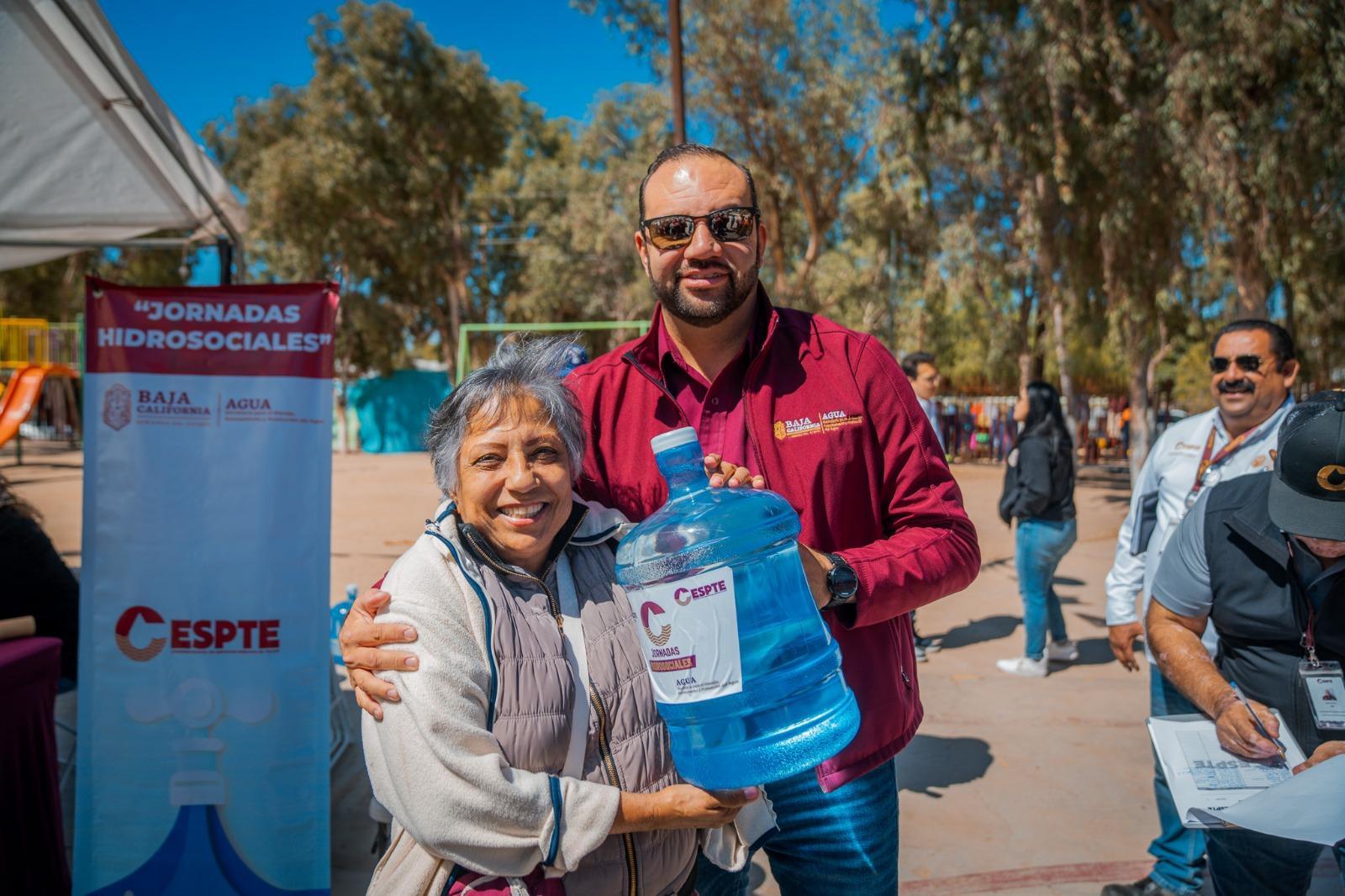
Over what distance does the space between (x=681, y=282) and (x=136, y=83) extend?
3215mm

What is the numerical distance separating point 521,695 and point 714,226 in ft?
3.39

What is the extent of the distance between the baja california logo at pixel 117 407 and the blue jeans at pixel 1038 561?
219 inches

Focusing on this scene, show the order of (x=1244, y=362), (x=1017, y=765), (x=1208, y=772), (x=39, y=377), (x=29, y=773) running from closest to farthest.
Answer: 1. (x=1208, y=772)
2. (x=29, y=773)
3. (x=1244, y=362)
4. (x=1017, y=765)
5. (x=39, y=377)

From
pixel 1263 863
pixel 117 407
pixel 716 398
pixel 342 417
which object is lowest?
pixel 1263 863

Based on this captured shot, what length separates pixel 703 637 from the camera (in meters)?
1.54

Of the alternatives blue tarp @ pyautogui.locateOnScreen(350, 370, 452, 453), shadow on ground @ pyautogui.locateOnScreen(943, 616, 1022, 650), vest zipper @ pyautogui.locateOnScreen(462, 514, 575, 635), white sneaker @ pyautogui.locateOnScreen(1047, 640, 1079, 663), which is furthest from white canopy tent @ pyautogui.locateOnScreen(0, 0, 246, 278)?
blue tarp @ pyautogui.locateOnScreen(350, 370, 452, 453)

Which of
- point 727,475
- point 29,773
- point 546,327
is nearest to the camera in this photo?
point 727,475

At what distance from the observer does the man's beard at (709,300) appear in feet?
6.44

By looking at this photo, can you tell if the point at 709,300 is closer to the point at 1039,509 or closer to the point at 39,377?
the point at 1039,509

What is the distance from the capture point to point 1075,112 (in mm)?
14969

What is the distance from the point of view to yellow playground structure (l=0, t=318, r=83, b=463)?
228 inches

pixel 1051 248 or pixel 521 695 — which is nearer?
pixel 521 695

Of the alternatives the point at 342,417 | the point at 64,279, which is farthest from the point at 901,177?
the point at 64,279

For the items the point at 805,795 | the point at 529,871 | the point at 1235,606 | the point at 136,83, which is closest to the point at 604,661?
the point at 529,871
